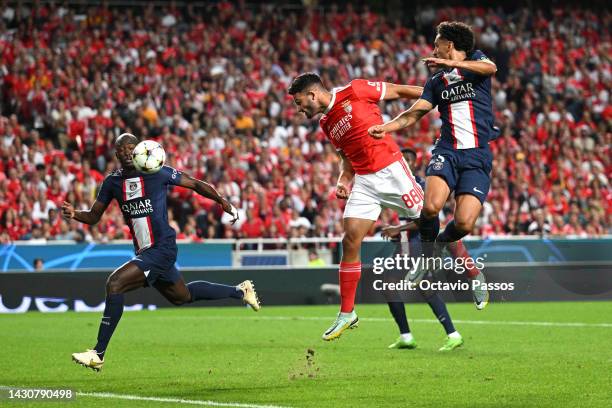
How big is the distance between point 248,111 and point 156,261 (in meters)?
15.9

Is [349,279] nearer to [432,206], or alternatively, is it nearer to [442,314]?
[432,206]

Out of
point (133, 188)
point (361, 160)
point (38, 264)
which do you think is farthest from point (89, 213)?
point (38, 264)

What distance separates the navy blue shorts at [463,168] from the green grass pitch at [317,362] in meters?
1.78

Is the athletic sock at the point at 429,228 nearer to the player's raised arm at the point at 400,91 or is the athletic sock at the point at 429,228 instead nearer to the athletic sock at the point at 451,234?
the athletic sock at the point at 451,234

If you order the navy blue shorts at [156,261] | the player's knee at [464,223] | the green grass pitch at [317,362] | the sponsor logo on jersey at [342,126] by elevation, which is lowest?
the green grass pitch at [317,362]

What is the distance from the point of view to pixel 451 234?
433 inches

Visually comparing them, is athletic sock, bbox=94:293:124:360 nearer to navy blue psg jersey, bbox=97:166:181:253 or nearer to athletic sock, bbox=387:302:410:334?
navy blue psg jersey, bbox=97:166:181:253

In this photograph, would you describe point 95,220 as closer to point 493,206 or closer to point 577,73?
point 493,206

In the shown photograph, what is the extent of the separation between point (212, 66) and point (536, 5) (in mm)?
12228

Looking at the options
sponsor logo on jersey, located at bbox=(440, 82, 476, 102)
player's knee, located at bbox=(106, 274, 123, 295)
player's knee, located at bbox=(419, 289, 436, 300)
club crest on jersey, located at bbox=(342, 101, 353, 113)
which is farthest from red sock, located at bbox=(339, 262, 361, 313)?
player's knee, located at bbox=(419, 289, 436, 300)

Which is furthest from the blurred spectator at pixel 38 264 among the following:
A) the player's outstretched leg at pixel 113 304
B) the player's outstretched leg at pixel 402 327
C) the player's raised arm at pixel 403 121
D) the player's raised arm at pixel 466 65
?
the player's raised arm at pixel 466 65

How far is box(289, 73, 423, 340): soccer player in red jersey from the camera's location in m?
10.8

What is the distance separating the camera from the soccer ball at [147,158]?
1079 centimetres

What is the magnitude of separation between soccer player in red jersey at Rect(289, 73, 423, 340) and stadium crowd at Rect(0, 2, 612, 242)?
11545 millimetres
